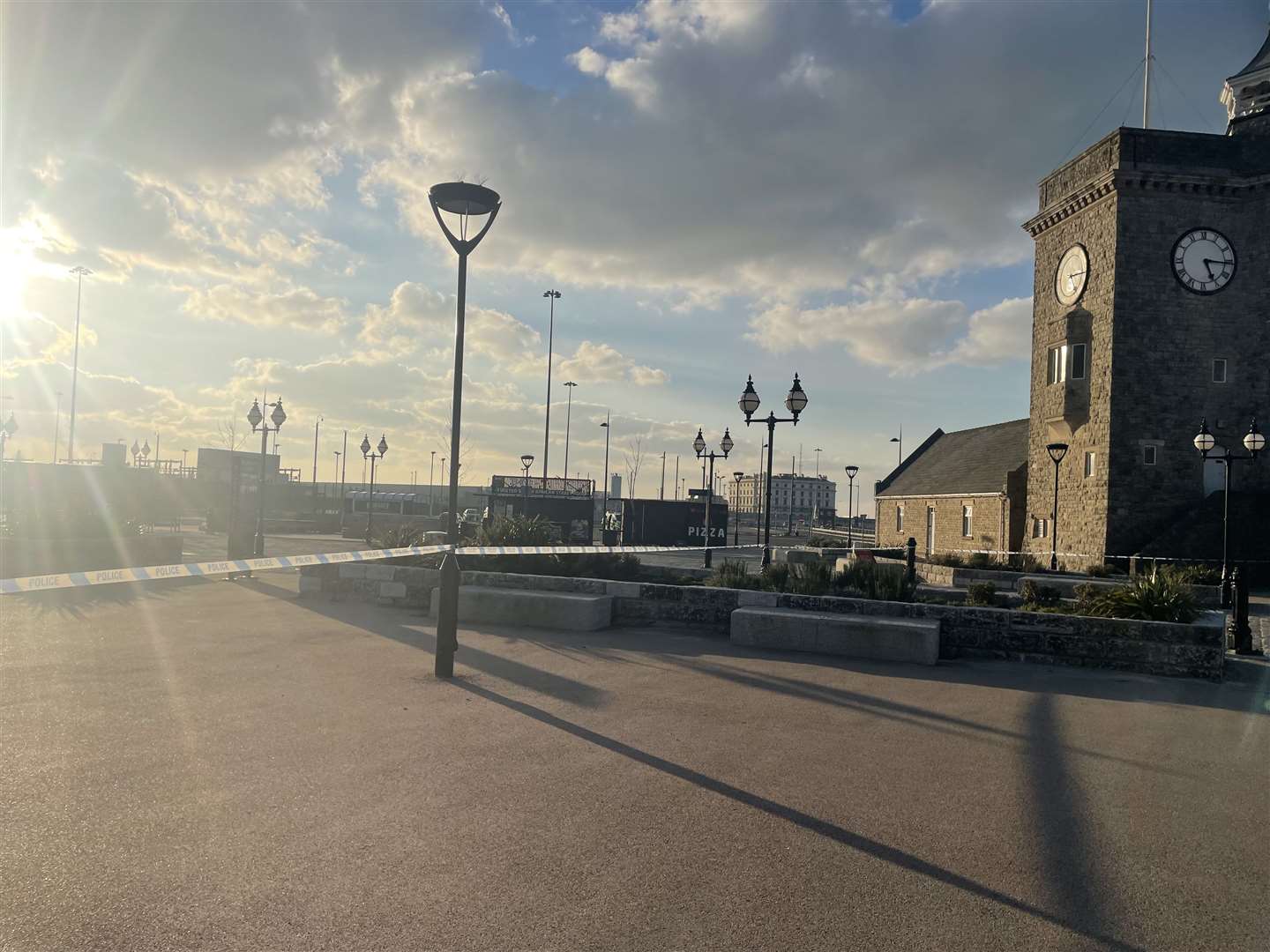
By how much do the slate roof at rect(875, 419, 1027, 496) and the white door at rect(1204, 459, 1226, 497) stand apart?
24.9 feet

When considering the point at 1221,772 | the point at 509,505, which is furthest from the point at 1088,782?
the point at 509,505

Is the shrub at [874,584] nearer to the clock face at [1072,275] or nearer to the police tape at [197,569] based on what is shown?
the police tape at [197,569]

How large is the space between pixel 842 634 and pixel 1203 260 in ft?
88.2

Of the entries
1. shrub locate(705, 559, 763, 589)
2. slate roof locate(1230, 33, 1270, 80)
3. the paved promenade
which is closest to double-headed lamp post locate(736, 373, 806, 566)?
shrub locate(705, 559, 763, 589)

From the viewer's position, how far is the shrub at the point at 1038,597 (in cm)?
1329

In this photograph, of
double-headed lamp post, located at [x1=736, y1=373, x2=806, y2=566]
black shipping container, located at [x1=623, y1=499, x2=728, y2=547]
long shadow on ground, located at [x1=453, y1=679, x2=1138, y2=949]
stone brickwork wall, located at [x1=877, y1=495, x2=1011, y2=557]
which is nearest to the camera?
long shadow on ground, located at [x1=453, y1=679, x2=1138, y2=949]

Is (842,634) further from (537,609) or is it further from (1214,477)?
(1214,477)

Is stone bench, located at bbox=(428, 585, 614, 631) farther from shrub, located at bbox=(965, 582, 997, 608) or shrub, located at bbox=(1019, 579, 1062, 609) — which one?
shrub, located at bbox=(1019, 579, 1062, 609)

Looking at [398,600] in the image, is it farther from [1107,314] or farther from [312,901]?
[1107,314]

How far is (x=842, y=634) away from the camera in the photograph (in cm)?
1088

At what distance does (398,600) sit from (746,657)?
6900mm

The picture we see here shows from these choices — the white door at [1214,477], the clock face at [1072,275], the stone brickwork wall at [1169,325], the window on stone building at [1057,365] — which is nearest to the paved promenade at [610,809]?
the stone brickwork wall at [1169,325]

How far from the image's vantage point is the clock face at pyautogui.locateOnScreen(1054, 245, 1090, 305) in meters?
30.8

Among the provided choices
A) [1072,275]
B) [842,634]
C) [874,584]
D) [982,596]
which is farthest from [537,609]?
[1072,275]
